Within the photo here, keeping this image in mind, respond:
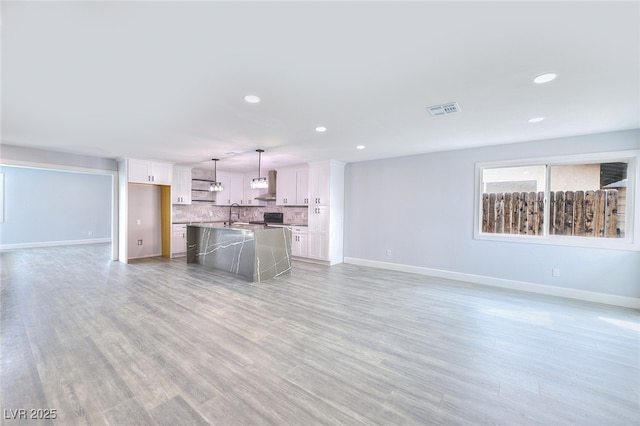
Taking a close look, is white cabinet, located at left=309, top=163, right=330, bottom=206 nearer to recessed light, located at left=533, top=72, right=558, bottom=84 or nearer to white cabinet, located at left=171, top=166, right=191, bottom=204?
white cabinet, located at left=171, top=166, right=191, bottom=204

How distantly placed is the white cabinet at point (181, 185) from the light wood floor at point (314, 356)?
3.24m

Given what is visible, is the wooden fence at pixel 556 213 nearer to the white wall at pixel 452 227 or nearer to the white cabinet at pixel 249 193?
the white wall at pixel 452 227

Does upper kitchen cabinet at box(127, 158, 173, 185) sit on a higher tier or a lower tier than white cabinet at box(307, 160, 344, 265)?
higher

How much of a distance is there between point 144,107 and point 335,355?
11.3 feet

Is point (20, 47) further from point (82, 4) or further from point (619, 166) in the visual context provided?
point (619, 166)

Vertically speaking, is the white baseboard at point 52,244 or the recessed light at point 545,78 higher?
the recessed light at point 545,78

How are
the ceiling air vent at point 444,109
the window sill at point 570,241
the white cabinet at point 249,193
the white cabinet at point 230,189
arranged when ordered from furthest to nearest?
1. the white cabinet at point 249,193
2. the white cabinet at point 230,189
3. the window sill at point 570,241
4. the ceiling air vent at point 444,109

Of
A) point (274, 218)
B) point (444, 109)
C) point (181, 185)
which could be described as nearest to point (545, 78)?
point (444, 109)

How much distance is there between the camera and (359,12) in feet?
4.95

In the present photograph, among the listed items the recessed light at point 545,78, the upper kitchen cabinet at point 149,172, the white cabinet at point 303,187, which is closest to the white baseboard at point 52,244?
the upper kitchen cabinet at point 149,172

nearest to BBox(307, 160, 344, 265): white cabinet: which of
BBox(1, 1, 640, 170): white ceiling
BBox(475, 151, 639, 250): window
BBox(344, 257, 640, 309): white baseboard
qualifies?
BBox(344, 257, 640, 309): white baseboard

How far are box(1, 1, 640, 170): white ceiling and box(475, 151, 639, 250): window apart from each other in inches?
26.4

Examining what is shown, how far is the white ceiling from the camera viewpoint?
1537 millimetres

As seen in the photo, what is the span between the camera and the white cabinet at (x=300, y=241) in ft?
21.6
